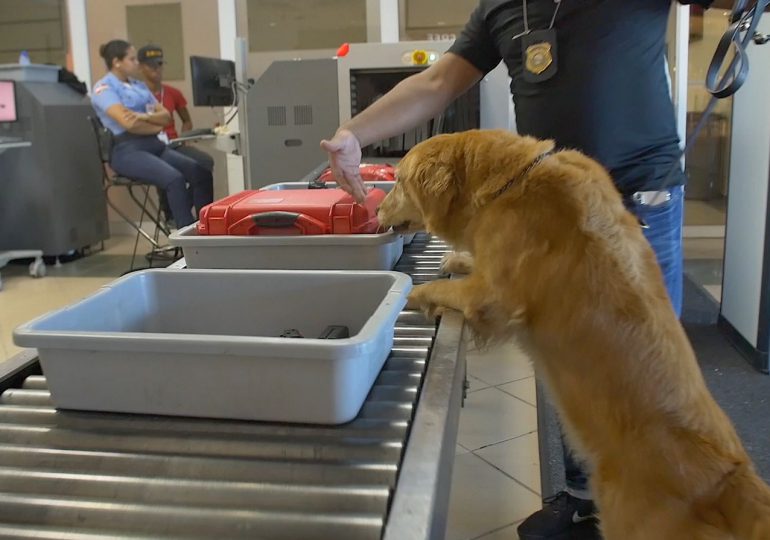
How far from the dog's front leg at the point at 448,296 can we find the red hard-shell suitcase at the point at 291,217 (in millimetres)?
219

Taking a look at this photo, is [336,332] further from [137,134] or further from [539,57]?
[137,134]

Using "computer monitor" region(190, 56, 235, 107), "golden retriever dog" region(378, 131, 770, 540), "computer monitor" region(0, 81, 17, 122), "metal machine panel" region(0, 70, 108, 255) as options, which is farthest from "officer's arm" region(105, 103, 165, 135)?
"golden retriever dog" region(378, 131, 770, 540)

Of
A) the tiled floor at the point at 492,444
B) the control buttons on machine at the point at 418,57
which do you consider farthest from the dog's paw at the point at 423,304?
the control buttons on machine at the point at 418,57

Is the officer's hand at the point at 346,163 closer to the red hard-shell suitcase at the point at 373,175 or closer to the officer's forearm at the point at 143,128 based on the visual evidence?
the red hard-shell suitcase at the point at 373,175

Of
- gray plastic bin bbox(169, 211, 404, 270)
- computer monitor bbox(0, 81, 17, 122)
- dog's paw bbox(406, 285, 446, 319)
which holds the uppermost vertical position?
computer monitor bbox(0, 81, 17, 122)

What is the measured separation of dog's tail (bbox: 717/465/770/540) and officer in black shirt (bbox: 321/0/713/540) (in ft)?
2.00

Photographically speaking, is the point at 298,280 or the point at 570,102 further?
the point at 570,102

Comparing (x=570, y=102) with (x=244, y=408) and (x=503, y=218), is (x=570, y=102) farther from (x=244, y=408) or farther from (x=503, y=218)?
(x=244, y=408)

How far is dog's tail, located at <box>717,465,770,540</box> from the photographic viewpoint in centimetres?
96

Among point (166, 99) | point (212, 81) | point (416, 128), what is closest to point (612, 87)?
point (416, 128)

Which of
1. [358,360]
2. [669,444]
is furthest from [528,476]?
[358,360]

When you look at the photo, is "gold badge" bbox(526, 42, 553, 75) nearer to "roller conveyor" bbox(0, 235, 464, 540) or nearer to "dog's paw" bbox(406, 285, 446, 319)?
"dog's paw" bbox(406, 285, 446, 319)

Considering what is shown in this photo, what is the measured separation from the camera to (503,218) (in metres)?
1.22

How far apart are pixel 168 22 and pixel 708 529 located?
584 cm
